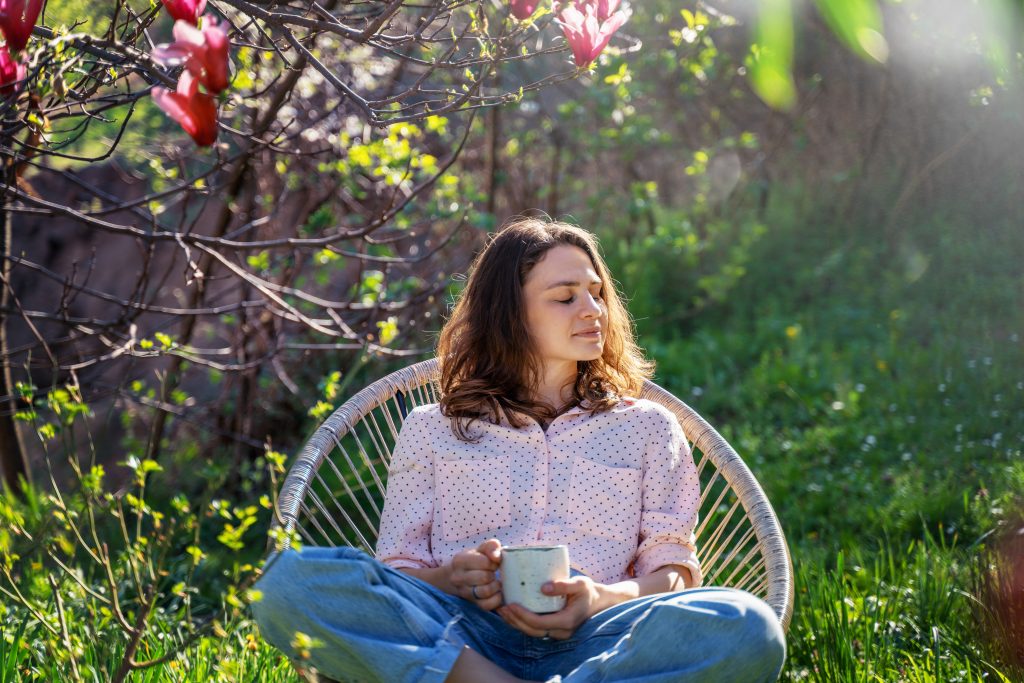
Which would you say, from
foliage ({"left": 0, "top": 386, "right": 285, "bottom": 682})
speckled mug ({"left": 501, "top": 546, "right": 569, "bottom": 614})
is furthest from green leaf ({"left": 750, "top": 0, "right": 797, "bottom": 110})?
speckled mug ({"left": 501, "top": 546, "right": 569, "bottom": 614})

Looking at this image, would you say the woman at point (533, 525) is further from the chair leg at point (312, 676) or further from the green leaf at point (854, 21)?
the green leaf at point (854, 21)

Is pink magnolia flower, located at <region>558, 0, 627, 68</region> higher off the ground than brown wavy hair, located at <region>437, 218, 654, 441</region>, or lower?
higher

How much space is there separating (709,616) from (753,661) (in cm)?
9

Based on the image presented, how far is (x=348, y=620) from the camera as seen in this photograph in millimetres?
1514

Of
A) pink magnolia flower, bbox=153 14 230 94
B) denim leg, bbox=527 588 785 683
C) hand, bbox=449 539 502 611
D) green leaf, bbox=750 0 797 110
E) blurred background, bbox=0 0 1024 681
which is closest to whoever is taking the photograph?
green leaf, bbox=750 0 797 110

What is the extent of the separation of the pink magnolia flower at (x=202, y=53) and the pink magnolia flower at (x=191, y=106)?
0.01 meters

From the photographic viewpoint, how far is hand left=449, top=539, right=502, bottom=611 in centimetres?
169

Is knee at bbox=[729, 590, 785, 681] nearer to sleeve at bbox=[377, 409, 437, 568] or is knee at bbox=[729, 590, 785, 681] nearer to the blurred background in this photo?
the blurred background

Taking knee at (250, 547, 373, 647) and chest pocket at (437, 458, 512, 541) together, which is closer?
knee at (250, 547, 373, 647)

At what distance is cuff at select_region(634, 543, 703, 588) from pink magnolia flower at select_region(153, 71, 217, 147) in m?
1.14

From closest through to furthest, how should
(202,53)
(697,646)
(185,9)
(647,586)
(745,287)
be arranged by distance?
(202,53)
(185,9)
(697,646)
(647,586)
(745,287)

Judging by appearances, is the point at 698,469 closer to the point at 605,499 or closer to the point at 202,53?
the point at 605,499

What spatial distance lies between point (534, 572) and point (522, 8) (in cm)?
87

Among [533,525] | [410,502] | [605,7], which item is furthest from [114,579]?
[605,7]
